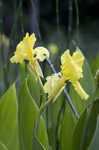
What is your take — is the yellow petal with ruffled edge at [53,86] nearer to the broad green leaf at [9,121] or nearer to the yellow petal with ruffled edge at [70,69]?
the yellow petal with ruffled edge at [70,69]

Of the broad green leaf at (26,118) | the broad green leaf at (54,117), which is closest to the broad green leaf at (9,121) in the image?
the broad green leaf at (26,118)

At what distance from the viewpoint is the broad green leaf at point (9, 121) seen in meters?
0.57

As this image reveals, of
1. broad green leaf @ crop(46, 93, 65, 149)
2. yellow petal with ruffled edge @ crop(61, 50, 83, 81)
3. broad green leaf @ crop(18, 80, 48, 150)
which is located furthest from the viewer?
broad green leaf @ crop(46, 93, 65, 149)

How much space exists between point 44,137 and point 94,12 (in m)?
4.86

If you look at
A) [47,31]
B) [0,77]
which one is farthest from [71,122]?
[47,31]

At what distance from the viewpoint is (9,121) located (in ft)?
1.90

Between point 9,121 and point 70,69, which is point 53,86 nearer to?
point 70,69

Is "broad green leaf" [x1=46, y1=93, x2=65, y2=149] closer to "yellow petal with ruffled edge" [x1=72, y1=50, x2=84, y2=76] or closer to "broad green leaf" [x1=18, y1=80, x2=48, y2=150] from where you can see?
"broad green leaf" [x1=18, y1=80, x2=48, y2=150]

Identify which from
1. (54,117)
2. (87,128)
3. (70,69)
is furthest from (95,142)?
(54,117)

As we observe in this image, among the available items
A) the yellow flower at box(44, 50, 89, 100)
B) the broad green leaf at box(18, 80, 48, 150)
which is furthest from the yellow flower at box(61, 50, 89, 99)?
the broad green leaf at box(18, 80, 48, 150)

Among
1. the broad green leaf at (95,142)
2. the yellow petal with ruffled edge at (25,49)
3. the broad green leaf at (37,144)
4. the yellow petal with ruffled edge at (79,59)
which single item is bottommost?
the broad green leaf at (95,142)

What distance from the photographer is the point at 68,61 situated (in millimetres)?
437

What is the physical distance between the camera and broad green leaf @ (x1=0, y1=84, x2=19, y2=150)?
57cm

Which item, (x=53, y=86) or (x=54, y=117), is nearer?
(x=53, y=86)
